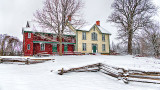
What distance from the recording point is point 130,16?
24.2m

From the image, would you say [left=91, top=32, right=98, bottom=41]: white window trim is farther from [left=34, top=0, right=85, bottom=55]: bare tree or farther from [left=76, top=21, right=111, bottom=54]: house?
[left=34, top=0, right=85, bottom=55]: bare tree

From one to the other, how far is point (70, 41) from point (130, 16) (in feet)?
47.1

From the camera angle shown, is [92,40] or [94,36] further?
[94,36]

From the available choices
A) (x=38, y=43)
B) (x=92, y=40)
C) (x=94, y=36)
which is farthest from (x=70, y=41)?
(x=38, y=43)

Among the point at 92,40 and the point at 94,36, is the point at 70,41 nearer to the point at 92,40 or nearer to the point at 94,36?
the point at 92,40

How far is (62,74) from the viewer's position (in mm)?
8500

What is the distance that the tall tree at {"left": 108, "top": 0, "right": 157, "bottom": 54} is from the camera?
22.7 metres

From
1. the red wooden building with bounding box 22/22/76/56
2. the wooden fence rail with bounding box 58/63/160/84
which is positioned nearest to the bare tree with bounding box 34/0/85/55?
the red wooden building with bounding box 22/22/76/56

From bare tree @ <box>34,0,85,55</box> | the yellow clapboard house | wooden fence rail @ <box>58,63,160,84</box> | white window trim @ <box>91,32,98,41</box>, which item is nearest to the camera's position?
wooden fence rail @ <box>58,63,160,84</box>

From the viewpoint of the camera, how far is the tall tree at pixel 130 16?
74.3ft

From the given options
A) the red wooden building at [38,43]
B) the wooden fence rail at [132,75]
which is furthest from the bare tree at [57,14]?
the wooden fence rail at [132,75]

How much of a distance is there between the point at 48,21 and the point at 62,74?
11.6 m

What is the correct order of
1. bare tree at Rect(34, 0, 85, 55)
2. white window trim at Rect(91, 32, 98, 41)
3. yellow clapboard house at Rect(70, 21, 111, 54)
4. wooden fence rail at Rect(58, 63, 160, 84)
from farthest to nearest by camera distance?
white window trim at Rect(91, 32, 98, 41)
yellow clapboard house at Rect(70, 21, 111, 54)
bare tree at Rect(34, 0, 85, 55)
wooden fence rail at Rect(58, 63, 160, 84)

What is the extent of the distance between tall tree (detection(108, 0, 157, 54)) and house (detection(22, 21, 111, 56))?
15.6 ft
